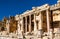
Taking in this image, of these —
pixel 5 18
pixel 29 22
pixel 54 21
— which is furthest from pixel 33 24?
pixel 5 18

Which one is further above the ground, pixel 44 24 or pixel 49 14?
pixel 49 14

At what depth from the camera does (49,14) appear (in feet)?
84.5

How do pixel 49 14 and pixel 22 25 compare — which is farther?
pixel 22 25

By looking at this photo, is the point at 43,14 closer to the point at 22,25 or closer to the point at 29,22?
the point at 29,22

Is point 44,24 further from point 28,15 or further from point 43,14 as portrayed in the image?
point 28,15

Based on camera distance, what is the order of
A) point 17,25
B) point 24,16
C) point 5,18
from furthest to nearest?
point 5,18 < point 17,25 < point 24,16

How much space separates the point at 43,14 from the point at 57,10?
10.8 ft

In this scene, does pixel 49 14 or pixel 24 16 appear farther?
pixel 24 16

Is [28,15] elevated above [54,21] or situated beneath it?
elevated above

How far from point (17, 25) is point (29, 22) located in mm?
7454

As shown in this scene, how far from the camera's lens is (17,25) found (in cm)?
3819

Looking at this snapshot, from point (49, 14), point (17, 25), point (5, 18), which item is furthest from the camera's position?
point (5, 18)

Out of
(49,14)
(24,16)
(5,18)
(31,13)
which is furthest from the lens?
A: (5,18)

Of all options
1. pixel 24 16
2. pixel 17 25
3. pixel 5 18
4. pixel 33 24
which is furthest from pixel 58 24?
pixel 5 18
